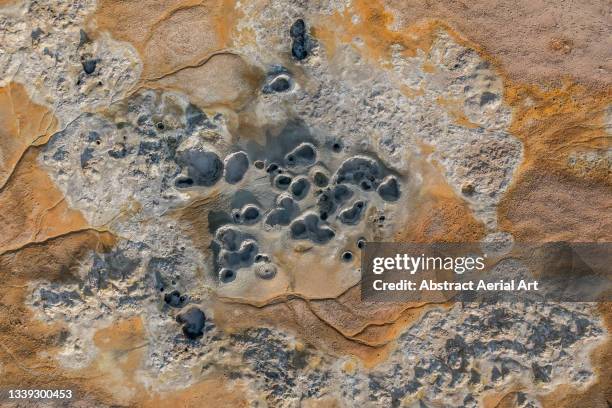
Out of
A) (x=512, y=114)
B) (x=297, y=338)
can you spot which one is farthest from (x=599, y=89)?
(x=297, y=338)

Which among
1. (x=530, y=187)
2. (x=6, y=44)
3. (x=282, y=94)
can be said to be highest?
(x=6, y=44)

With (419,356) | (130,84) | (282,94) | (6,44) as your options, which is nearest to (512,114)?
(282,94)

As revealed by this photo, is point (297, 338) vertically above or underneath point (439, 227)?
underneath

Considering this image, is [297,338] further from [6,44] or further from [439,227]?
[6,44]

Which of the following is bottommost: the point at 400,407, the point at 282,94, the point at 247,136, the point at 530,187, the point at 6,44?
the point at 400,407

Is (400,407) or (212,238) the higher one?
(212,238)

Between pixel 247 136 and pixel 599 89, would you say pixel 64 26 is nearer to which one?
pixel 247 136
